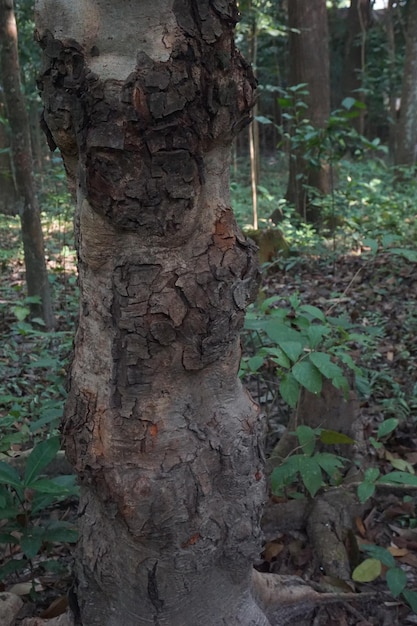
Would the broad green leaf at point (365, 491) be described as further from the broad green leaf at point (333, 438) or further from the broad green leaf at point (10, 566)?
the broad green leaf at point (10, 566)

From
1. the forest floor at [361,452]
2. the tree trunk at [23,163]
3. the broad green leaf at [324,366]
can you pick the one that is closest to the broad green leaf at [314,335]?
the broad green leaf at [324,366]

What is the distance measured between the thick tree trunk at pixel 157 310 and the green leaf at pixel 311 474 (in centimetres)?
43

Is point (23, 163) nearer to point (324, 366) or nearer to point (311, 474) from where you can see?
point (324, 366)

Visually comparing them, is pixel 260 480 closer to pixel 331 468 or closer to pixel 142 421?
pixel 142 421

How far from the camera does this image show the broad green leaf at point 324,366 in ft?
6.47

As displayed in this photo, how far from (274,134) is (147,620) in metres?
18.7

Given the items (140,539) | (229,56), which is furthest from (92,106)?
(140,539)

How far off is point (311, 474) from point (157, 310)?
100cm

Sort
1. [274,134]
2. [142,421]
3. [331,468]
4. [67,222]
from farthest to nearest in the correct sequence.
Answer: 1. [274,134]
2. [67,222]
3. [331,468]
4. [142,421]

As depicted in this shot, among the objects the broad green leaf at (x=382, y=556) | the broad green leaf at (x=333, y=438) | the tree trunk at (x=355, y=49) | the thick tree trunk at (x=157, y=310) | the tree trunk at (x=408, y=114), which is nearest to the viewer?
the thick tree trunk at (x=157, y=310)

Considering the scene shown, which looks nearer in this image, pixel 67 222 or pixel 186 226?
pixel 186 226

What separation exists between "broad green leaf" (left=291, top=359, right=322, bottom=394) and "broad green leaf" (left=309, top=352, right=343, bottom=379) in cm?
2

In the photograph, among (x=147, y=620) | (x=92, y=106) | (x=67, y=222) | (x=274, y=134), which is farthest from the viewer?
(x=274, y=134)

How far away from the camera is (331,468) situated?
6.79 ft
